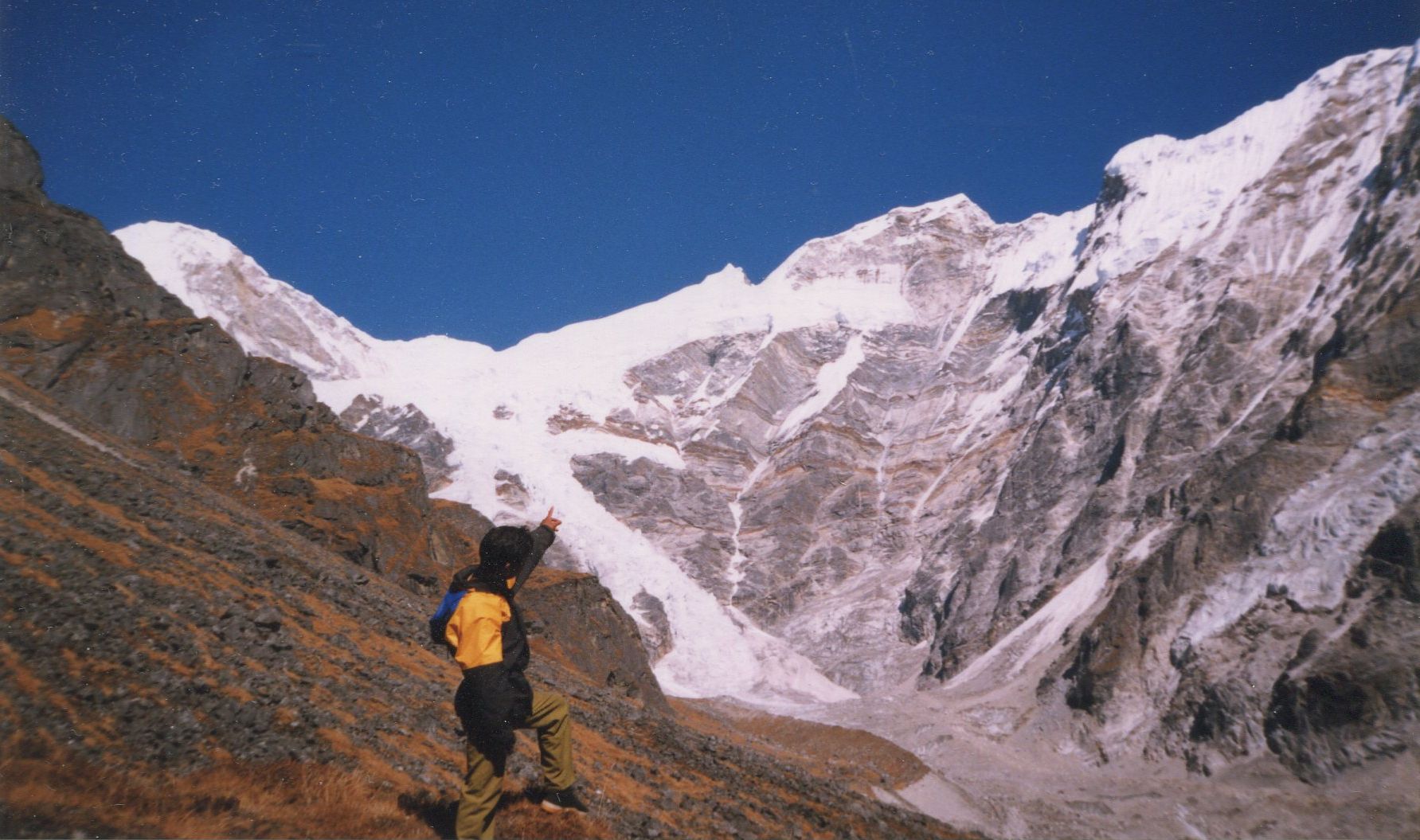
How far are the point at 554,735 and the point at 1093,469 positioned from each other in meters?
103

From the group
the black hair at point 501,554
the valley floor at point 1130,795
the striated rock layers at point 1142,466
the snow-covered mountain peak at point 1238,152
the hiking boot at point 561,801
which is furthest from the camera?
the snow-covered mountain peak at point 1238,152

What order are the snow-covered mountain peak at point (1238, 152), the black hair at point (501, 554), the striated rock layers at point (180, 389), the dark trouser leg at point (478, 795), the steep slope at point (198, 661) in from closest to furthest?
1. the dark trouser leg at point (478, 795)
2. the steep slope at point (198, 661)
3. the black hair at point (501, 554)
4. the striated rock layers at point (180, 389)
5. the snow-covered mountain peak at point (1238, 152)

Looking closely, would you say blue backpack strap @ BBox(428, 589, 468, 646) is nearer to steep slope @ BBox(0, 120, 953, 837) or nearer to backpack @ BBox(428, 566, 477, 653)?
backpack @ BBox(428, 566, 477, 653)

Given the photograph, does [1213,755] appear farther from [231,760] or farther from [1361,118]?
[1361,118]

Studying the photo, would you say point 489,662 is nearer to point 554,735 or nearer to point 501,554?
point 501,554

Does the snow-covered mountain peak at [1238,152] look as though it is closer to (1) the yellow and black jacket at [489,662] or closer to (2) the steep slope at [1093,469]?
(2) the steep slope at [1093,469]

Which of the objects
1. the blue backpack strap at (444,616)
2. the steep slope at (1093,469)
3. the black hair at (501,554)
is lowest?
the blue backpack strap at (444,616)

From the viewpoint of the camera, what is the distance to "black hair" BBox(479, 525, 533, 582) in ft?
23.6

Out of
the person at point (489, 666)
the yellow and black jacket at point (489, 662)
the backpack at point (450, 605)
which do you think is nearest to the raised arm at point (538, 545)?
the person at point (489, 666)

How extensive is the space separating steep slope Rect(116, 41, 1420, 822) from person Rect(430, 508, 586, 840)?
2077 inches

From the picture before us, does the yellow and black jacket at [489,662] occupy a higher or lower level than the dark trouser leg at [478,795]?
higher

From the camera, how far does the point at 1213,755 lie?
5238 cm

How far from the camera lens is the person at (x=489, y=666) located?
6.94 meters

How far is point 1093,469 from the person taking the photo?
9875 centimetres
